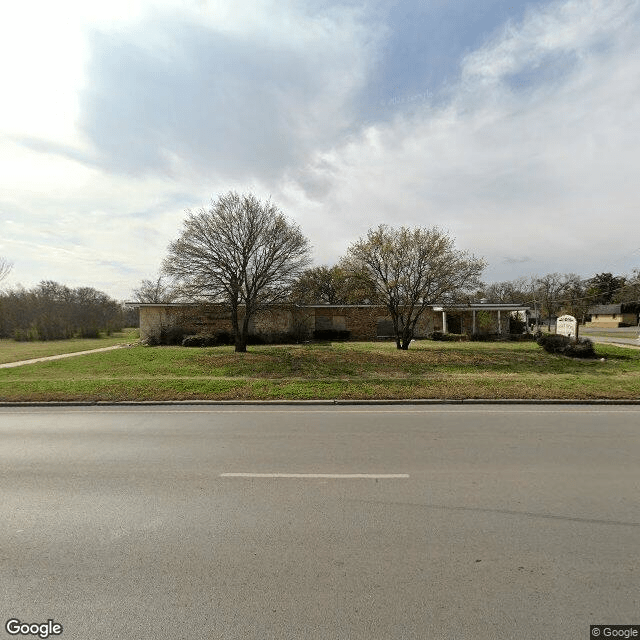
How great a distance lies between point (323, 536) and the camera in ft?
11.1

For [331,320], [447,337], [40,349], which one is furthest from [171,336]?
[447,337]

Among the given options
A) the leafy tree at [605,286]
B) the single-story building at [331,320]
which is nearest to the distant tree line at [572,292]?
the leafy tree at [605,286]

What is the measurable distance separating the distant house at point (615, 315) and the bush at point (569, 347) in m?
57.6

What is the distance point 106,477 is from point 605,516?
5.70 m

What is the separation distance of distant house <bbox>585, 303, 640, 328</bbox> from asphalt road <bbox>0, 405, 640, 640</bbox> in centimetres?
7368

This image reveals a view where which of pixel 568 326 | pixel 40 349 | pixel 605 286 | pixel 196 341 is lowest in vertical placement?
pixel 40 349

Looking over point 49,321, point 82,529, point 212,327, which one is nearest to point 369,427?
point 82,529

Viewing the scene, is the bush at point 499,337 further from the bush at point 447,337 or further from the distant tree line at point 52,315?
the distant tree line at point 52,315

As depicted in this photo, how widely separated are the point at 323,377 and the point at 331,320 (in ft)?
61.9

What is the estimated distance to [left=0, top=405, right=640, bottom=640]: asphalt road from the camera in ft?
8.09

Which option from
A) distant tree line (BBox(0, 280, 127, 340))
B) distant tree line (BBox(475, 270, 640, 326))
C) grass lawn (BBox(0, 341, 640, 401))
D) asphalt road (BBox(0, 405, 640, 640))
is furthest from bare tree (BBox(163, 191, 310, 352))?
distant tree line (BBox(475, 270, 640, 326))

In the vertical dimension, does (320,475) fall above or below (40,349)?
below

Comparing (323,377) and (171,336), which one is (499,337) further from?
(171,336)

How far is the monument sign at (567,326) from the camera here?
71.0 ft
